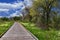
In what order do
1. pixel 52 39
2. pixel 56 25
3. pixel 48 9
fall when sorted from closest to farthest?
pixel 52 39 → pixel 56 25 → pixel 48 9

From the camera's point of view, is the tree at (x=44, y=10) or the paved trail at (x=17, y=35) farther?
the tree at (x=44, y=10)

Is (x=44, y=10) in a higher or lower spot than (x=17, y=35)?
higher

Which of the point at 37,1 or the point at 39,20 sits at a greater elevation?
the point at 37,1

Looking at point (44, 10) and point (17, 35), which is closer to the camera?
point (17, 35)

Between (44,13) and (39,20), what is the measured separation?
2297 millimetres

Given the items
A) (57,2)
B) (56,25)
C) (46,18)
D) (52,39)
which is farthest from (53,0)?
(52,39)

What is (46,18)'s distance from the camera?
4247cm

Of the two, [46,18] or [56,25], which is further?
[46,18]

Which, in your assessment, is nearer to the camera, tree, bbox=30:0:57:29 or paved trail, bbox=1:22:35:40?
paved trail, bbox=1:22:35:40

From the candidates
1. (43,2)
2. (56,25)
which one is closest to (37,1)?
(43,2)

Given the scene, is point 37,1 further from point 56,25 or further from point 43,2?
point 56,25

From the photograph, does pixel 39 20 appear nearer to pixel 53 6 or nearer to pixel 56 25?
pixel 53 6

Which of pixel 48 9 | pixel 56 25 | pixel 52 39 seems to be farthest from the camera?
pixel 48 9

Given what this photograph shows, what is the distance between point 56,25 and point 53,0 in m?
13.4
